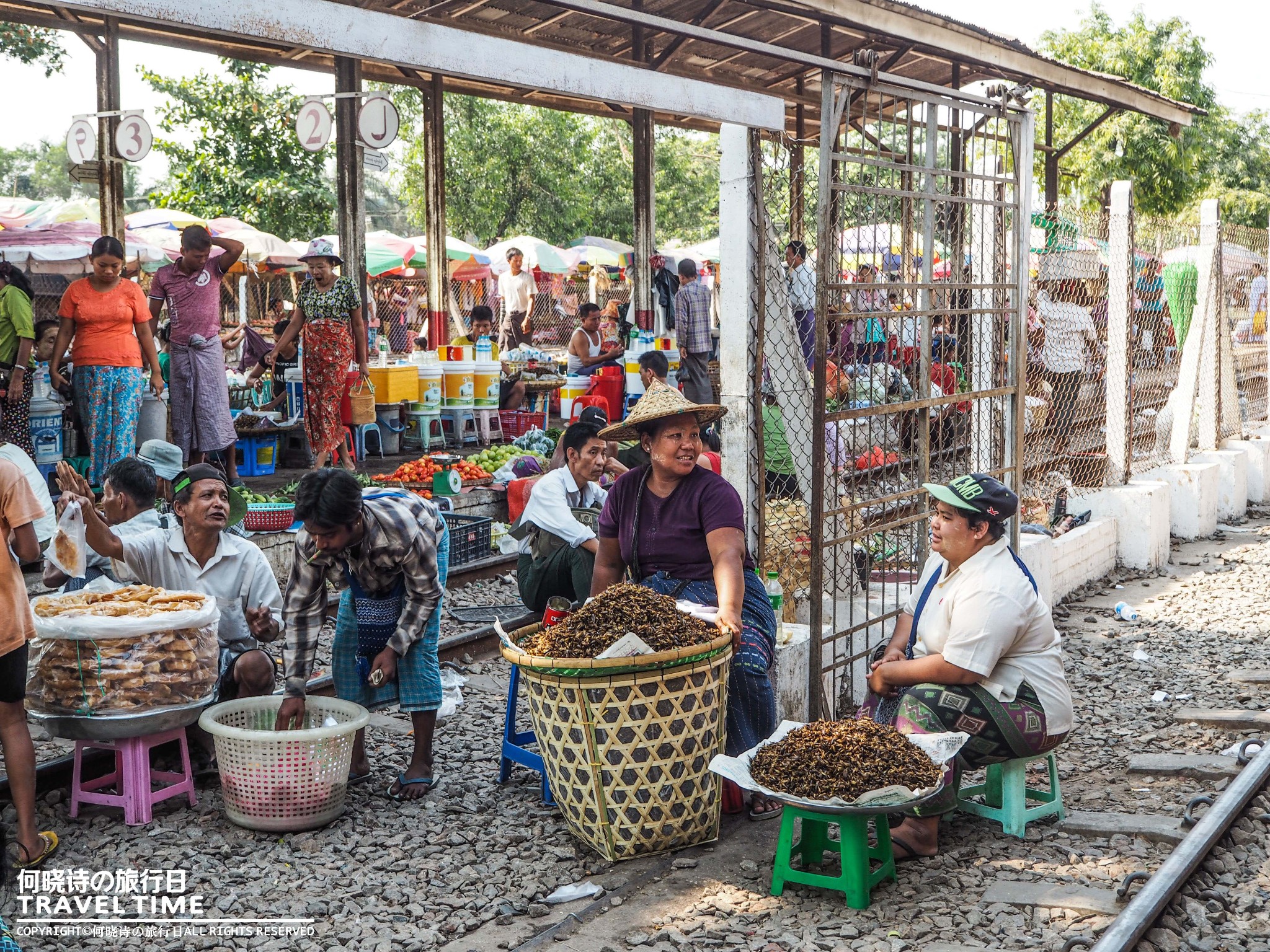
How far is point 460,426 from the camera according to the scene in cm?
1307

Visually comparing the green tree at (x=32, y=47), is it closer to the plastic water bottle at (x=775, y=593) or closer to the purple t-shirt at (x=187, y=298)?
the purple t-shirt at (x=187, y=298)

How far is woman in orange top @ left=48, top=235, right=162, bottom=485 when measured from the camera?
848cm

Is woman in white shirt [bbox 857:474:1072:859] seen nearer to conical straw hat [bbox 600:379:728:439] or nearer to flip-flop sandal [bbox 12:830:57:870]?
conical straw hat [bbox 600:379:728:439]

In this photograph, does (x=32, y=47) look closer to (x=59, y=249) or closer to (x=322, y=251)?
(x=59, y=249)

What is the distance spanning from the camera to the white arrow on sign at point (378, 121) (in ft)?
36.4

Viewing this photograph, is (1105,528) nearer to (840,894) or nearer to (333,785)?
(840,894)

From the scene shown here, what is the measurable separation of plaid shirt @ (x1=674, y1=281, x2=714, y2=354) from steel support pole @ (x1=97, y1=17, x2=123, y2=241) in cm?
523

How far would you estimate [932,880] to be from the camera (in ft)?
13.7

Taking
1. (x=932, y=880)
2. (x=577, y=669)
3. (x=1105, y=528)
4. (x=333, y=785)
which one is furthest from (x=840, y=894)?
(x=1105, y=528)

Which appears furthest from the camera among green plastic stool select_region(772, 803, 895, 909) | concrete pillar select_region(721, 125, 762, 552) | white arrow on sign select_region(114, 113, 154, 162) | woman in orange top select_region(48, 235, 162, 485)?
white arrow on sign select_region(114, 113, 154, 162)

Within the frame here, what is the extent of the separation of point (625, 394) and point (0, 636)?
994cm

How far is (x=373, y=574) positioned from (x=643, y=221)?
10428mm

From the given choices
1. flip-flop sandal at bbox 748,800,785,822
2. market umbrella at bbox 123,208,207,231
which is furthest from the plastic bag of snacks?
market umbrella at bbox 123,208,207,231

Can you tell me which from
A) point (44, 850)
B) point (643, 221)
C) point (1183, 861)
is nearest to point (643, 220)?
point (643, 221)
